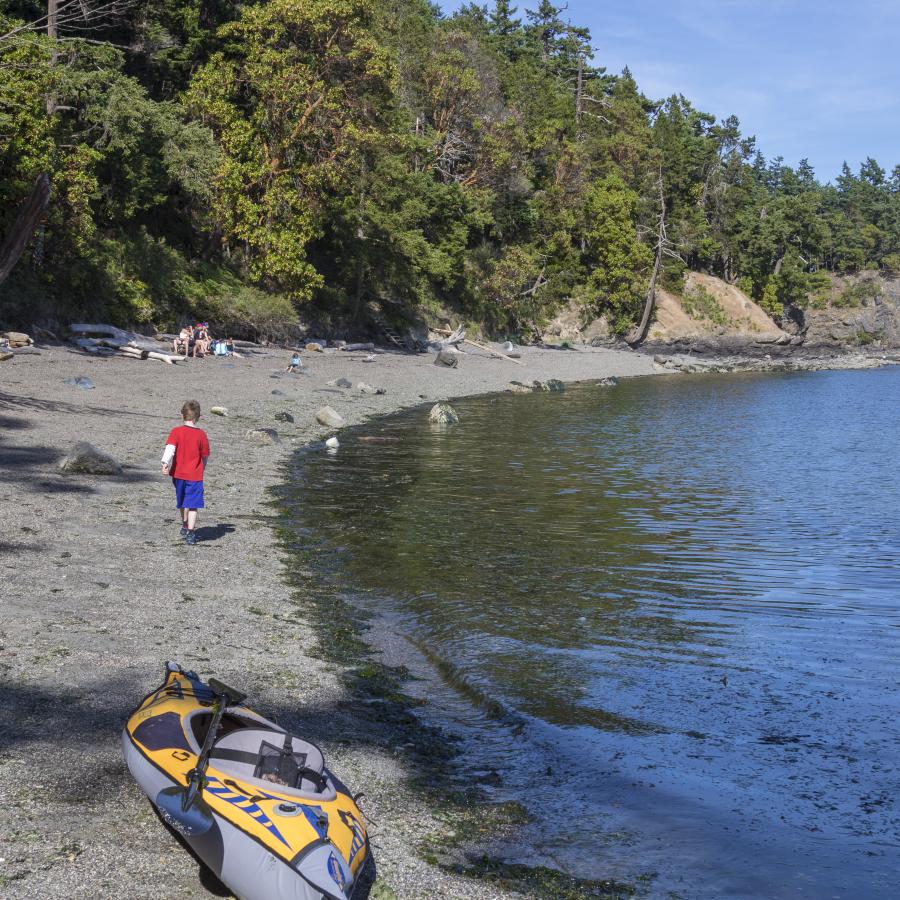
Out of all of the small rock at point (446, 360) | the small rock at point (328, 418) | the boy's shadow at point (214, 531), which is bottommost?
the boy's shadow at point (214, 531)

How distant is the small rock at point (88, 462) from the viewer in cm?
1555

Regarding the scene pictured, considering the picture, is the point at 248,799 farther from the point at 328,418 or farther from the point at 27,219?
the point at 328,418

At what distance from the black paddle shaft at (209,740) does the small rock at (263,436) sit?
16.3 metres

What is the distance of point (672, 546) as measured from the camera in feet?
47.8

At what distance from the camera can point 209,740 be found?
540 cm

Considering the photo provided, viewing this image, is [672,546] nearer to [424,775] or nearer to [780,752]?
[780,752]

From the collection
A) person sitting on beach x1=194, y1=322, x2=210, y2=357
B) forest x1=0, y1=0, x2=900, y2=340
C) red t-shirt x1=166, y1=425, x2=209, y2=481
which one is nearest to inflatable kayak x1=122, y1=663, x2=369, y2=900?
red t-shirt x1=166, y1=425, x2=209, y2=481

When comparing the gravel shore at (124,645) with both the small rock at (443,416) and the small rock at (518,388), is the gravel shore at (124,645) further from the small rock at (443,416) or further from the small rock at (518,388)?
the small rock at (518,388)

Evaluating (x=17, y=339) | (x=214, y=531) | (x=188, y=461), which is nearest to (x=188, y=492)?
(x=188, y=461)

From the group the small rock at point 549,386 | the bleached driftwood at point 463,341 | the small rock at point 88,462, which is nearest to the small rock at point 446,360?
the small rock at point 549,386

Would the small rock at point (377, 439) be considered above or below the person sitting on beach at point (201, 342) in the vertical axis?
below

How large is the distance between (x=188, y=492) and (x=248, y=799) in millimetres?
7843

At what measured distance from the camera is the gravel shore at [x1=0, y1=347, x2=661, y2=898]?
5.29 metres

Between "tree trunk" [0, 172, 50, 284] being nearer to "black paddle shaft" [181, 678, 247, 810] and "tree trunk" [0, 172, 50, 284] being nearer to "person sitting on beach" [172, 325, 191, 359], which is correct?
"person sitting on beach" [172, 325, 191, 359]
